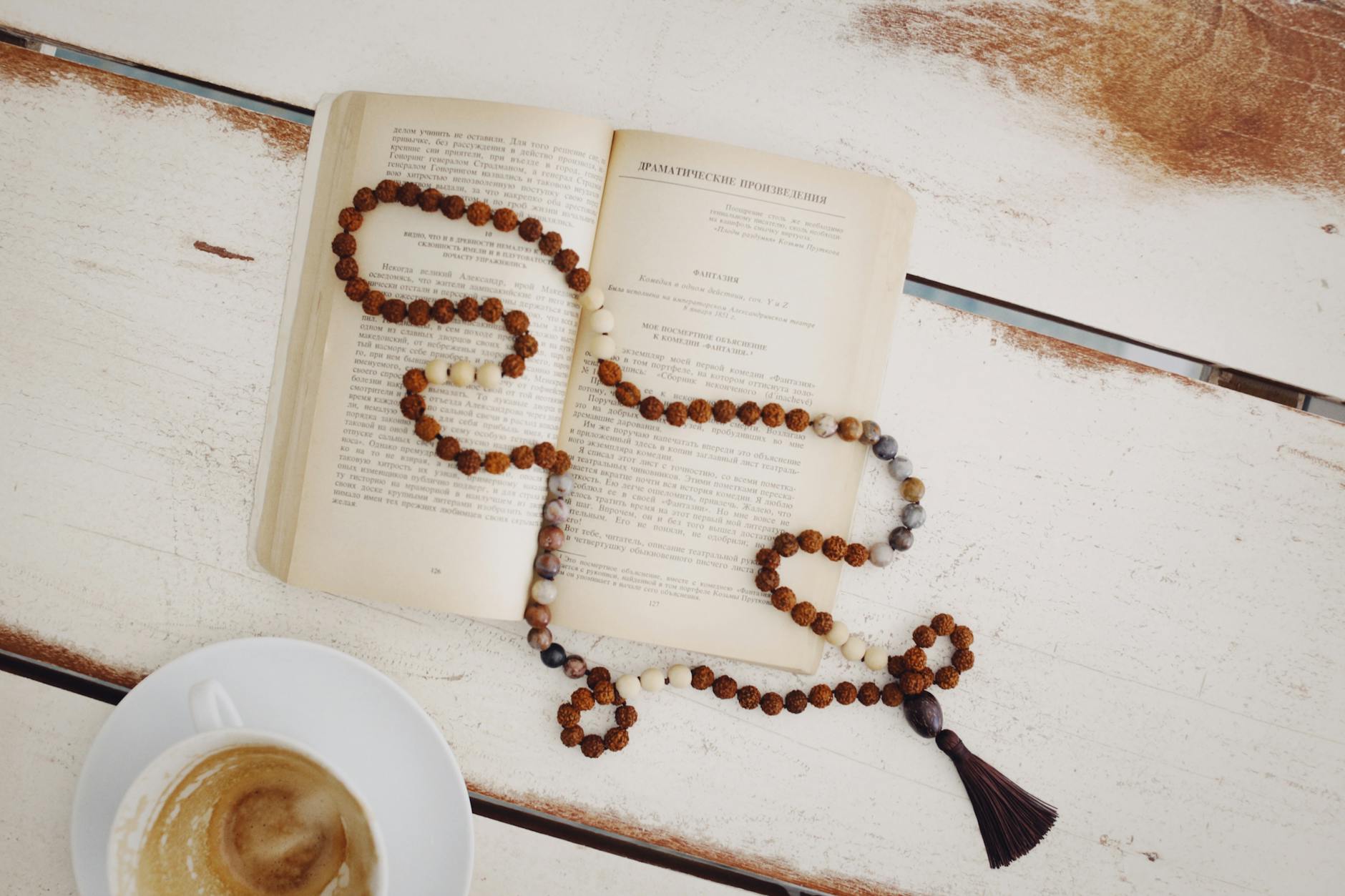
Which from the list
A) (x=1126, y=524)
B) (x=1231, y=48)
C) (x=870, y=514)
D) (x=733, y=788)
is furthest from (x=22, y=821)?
(x=1231, y=48)

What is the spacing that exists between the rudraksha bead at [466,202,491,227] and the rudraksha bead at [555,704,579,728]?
50 cm

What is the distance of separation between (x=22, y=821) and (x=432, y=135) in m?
0.82

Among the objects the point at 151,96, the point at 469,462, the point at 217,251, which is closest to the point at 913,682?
the point at 469,462

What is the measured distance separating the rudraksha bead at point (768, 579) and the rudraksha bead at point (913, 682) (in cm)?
17

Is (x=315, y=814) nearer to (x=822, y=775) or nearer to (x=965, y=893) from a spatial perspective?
(x=822, y=775)

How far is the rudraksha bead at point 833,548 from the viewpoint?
802 millimetres

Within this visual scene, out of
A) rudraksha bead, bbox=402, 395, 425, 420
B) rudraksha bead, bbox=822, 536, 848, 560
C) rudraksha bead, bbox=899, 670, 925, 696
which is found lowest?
rudraksha bead, bbox=899, 670, 925, 696

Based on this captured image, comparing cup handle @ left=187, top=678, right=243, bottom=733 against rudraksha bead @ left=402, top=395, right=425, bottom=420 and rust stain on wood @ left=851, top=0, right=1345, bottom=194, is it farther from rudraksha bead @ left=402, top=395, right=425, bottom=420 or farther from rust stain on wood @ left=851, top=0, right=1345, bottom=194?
rust stain on wood @ left=851, top=0, right=1345, bottom=194

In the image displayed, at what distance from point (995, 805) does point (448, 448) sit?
0.68 meters

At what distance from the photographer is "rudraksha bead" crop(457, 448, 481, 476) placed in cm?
76

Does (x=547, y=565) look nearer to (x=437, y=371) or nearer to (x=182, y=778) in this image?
(x=437, y=371)

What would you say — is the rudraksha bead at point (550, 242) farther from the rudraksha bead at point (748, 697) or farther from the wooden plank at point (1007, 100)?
the rudraksha bead at point (748, 697)

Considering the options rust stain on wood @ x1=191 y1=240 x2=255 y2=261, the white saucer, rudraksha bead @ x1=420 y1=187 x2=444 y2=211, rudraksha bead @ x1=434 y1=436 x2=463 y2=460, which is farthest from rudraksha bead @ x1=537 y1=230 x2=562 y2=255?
the white saucer

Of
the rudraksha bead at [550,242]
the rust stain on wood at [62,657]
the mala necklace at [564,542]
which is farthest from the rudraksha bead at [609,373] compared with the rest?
the rust stain on wood at [62,657]
